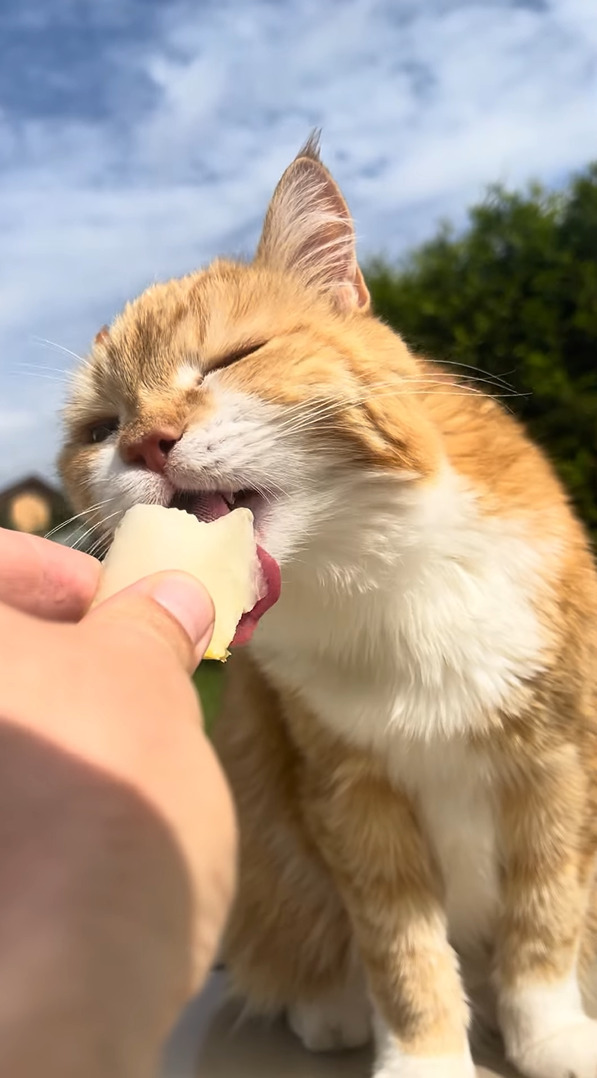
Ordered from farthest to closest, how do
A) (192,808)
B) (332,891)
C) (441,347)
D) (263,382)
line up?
(441,347), (332,891), (263,382), (192,808)

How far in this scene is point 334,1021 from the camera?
1067mm

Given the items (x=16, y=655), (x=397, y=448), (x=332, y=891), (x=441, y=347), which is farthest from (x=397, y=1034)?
(x=441, y=347)

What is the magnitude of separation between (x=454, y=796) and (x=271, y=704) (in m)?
0.28

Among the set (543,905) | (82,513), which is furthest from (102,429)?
(543,905)

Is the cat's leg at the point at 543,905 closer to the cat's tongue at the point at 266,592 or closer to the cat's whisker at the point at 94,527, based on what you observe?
the cat's tongue at the point at 266,592

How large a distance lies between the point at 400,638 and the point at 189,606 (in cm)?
52

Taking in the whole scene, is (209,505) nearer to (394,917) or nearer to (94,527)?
(94,527)

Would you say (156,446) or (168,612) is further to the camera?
(156,446)

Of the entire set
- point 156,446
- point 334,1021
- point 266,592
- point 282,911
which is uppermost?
point 156,446

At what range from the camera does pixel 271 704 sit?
1.13m

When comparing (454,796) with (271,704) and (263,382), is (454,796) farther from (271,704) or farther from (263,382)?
(263,382)

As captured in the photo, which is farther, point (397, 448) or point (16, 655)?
point (397, 448)

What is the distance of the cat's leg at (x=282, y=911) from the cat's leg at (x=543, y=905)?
0.22 m

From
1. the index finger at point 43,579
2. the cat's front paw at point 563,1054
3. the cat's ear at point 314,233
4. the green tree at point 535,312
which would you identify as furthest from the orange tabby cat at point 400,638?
the green tree at point 535,312
